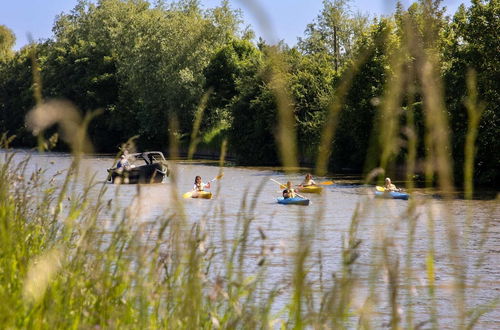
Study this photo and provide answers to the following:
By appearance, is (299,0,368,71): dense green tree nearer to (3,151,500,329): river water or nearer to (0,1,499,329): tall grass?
(3,151,500,329): river water

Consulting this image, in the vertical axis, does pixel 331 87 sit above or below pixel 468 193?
above

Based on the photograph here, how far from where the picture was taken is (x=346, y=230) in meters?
18.1

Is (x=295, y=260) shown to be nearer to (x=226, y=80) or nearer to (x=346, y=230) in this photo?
(x=346, y=230)

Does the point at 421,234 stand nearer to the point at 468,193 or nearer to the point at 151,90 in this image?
the point at 468,193

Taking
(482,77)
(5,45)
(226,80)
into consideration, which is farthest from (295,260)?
(226,80)

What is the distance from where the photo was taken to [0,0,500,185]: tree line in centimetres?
3872

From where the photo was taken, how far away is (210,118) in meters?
67.6

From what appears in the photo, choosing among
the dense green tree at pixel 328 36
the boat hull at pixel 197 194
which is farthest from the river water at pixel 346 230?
the dense green tree at pixel 328 36

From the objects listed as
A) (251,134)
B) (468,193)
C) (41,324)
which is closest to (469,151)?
(468,193)

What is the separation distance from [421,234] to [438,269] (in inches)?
252

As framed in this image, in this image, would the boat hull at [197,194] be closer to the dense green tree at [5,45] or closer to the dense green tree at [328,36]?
the dense green tree at [5,45]

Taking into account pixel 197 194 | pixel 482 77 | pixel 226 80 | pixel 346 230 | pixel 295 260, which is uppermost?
pixel 226 80

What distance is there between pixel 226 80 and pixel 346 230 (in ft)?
167

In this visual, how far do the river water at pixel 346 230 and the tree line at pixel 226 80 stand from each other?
130 inches
